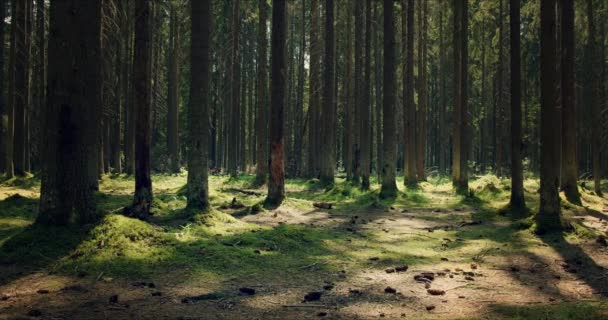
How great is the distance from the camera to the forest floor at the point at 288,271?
20.1 feet

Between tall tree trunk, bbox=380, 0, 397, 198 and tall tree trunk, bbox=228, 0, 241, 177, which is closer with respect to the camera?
tall tree trunk, bbox=380, 0, 397, 198

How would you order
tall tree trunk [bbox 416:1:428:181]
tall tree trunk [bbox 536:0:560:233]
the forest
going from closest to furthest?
the forest < tall tree trunk [bbox 536:0:560:233] < tall tree trunk [bbox 416:1:428:181]

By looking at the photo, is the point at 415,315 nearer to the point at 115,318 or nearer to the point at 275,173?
the point at 115,318

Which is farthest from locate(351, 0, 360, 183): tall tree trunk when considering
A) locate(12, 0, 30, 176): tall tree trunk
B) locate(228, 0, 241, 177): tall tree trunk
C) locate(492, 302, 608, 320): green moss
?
locate(492, 302, 608, 320): green moss

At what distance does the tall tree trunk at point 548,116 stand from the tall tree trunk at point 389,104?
27.9ft

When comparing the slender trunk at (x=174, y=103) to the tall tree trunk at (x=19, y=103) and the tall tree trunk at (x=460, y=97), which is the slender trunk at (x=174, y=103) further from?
the tall tree trunk at (x=460, y=97)

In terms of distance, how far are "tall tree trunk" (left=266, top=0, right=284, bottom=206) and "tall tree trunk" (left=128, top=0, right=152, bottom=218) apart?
195 inches

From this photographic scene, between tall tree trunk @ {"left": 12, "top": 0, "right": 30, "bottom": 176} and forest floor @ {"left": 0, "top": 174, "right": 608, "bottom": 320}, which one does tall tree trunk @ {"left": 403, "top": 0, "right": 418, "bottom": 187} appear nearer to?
forest floor @ {"left": 0, "top": 174, "right": 608, "bottom": 320}

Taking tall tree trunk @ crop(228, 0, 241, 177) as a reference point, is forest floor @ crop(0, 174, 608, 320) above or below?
below

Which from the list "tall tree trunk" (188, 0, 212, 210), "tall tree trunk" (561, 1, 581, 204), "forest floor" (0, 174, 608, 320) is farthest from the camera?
"tall tree trunk" (561, 1, 581, 204)

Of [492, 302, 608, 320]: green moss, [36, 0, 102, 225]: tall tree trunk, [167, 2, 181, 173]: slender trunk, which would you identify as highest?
[167, 2, 181, 173]: slender trunk

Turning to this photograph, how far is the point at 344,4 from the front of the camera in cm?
3123

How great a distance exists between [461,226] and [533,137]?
28.7 meters

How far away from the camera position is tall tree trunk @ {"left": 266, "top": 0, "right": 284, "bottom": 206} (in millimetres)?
15898
